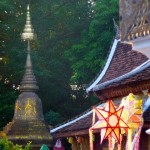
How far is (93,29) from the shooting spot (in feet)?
91.6

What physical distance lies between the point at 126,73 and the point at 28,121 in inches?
341

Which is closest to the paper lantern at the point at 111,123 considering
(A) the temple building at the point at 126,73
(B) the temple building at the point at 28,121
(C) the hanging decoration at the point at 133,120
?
(C) the hanging decoration at the point at 133,120

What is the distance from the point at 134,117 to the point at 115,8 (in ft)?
46.6

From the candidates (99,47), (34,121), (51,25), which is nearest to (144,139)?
(34,121)

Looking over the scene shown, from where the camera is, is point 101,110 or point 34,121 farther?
point 34,121

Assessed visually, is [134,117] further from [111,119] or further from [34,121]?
[34,121]

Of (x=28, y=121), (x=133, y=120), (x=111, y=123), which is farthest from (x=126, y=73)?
(x=28, y=121)

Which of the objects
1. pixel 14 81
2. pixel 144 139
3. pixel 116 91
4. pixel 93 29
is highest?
pixel 93 29

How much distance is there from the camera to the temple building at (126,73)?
39.8 ft

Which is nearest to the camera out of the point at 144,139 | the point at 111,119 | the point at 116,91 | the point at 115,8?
the point at 111,119

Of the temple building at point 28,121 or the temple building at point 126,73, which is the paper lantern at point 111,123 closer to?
the temple building at point 126,73

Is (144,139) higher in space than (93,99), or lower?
lower

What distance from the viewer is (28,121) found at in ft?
80.5

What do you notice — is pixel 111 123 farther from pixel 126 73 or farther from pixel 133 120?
pixel 126 73
